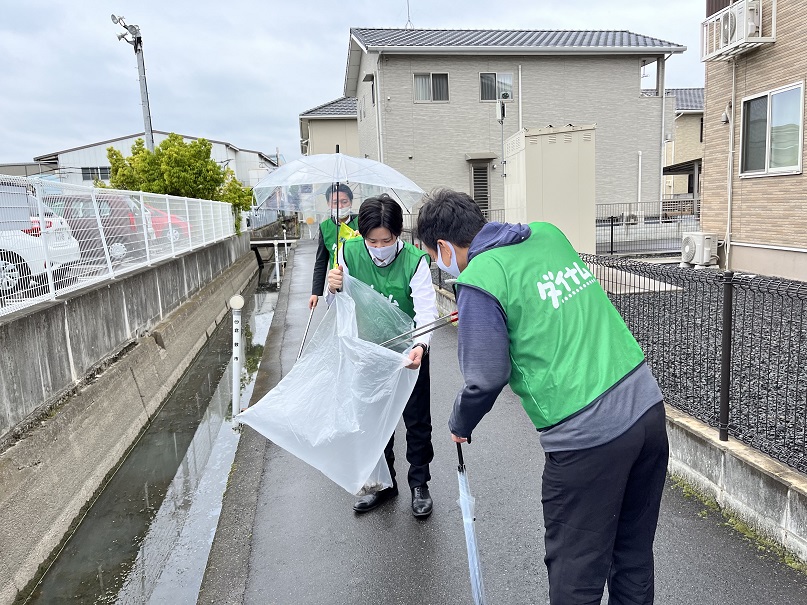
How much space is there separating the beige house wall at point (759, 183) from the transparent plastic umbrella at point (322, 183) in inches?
291

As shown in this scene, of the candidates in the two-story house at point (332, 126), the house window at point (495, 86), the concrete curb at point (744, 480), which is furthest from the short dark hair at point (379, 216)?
the two-story house at point (332, 126)

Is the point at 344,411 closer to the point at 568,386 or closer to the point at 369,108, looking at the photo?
the point at 568,386

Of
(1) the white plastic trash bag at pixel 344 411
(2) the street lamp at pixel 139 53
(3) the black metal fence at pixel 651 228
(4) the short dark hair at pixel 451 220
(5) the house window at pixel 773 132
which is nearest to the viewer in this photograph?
(4) the short dark hair at pixel 451 220

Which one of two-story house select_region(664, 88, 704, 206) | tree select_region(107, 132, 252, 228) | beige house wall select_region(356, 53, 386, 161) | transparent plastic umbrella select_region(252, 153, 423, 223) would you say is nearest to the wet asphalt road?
transparent plastic umbrella select_region(252, 153, 423, 223)

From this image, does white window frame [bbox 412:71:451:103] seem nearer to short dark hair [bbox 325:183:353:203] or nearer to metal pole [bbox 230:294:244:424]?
metal pole [bbox 230:294:244:424]

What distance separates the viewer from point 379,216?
317cm

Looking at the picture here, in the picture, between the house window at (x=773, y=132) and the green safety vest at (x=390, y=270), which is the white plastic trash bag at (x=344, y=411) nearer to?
the green safety vest at (x=390, y=270)

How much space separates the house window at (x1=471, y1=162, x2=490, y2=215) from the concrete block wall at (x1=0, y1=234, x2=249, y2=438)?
13.2 m

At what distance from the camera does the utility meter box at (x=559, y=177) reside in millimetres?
9438

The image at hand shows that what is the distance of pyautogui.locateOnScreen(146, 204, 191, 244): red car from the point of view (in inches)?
398

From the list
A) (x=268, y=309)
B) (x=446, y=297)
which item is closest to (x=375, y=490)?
(x=446, y=297)

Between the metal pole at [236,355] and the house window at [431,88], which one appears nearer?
the metal pole at [236,355]

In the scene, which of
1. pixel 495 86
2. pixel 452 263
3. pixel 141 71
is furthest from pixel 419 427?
pixel 495 86

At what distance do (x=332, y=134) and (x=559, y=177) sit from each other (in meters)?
23.0
